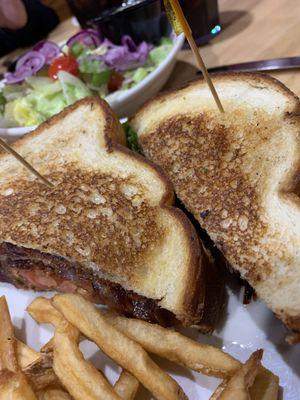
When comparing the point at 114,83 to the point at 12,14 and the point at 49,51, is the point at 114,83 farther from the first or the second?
the point at 12,14

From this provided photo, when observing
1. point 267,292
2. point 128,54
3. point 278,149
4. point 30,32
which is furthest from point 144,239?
point 30,32

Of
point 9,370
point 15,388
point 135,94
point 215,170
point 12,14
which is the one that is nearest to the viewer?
point 15,388

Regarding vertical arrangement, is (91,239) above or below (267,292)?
above

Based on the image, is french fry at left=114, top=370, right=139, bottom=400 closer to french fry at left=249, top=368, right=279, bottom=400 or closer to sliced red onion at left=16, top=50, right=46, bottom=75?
french fry at left=249, top=368, right=279, bottom=400

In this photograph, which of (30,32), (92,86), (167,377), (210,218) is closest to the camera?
(167,377)

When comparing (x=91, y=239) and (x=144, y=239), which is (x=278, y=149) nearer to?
(x=144, y=239)

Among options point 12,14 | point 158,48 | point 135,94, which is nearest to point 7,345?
point 135,94
